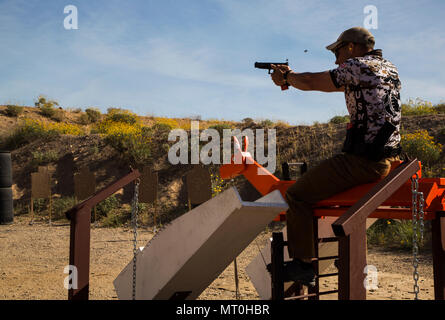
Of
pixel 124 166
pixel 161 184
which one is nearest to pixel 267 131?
pixel 161 184

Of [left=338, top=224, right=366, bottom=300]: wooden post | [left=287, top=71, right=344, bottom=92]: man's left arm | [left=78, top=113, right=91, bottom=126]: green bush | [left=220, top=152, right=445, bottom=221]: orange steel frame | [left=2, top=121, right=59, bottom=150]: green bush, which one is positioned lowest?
[left=338, top=224, right=366, bottom=300]: wooden post

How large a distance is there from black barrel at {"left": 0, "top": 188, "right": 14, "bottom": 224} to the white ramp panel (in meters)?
12.4

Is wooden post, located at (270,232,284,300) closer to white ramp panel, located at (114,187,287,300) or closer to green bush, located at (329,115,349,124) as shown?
white ramp panel, located at (114,187,287,300)

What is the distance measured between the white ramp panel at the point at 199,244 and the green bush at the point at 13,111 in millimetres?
34719

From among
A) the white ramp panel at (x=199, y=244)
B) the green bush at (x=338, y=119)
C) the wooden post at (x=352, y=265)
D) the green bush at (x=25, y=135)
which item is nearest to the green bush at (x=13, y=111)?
the green bush at (x=25, y=135)

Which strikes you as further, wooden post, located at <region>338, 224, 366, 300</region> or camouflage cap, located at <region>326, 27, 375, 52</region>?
camouflage cap, located at <region>326, 27, 375, 52</region>

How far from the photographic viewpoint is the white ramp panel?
313 cm

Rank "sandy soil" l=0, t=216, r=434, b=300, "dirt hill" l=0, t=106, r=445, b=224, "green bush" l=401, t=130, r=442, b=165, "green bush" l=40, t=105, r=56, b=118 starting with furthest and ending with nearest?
"green bush" l=40, t=105, r=56, b=118
"dirt hill" l=0, t=106, r=445, b=224
"green bush" l=401, t=130, r=442, b=165
"sandy soil" l=0, t=216, r=434, b=300

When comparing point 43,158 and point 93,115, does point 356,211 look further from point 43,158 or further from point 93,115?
point 93,115

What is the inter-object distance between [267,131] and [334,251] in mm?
14947

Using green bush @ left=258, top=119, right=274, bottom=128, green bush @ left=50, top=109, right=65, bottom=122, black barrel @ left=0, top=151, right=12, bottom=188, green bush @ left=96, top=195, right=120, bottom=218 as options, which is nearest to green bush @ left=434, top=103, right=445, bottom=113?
green bush @ left=258, top=119, right=274, bottom=128

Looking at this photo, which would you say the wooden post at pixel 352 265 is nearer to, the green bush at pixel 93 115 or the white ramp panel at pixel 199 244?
the white ramp panel at pixel 199 244

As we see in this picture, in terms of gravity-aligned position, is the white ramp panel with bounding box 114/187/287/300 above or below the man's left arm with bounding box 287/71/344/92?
below

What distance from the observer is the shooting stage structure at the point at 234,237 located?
8.45ft
